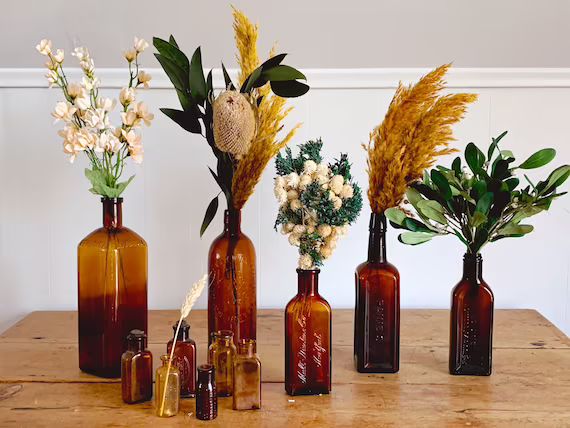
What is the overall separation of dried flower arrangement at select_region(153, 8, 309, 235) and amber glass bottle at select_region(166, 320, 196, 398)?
8.6 inches

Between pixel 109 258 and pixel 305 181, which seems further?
pixel 109 258

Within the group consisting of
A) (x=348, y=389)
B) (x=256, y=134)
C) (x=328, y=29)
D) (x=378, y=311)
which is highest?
(x=328, y=29)

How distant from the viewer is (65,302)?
1.59 metres

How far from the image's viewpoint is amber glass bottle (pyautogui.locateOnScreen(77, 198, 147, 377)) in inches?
42.1

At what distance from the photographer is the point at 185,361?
3.20ft

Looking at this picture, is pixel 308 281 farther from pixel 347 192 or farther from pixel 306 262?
pixel 347 192

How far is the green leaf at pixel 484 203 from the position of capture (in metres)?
1.01

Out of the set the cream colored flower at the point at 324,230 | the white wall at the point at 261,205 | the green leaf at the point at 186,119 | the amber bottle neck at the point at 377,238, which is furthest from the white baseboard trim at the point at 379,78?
the cream colored flower at the point at 324,230

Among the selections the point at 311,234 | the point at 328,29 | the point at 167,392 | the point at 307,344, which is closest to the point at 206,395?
the point at 167,392

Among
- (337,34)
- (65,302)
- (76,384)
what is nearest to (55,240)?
(65,302)

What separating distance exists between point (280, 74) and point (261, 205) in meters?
0.57

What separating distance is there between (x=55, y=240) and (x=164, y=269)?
11.4 inches

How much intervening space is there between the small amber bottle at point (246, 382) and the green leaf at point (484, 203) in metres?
0.44

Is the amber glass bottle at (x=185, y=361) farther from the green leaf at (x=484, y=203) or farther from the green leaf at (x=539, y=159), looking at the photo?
the green leaf at (x=539, y=159)
